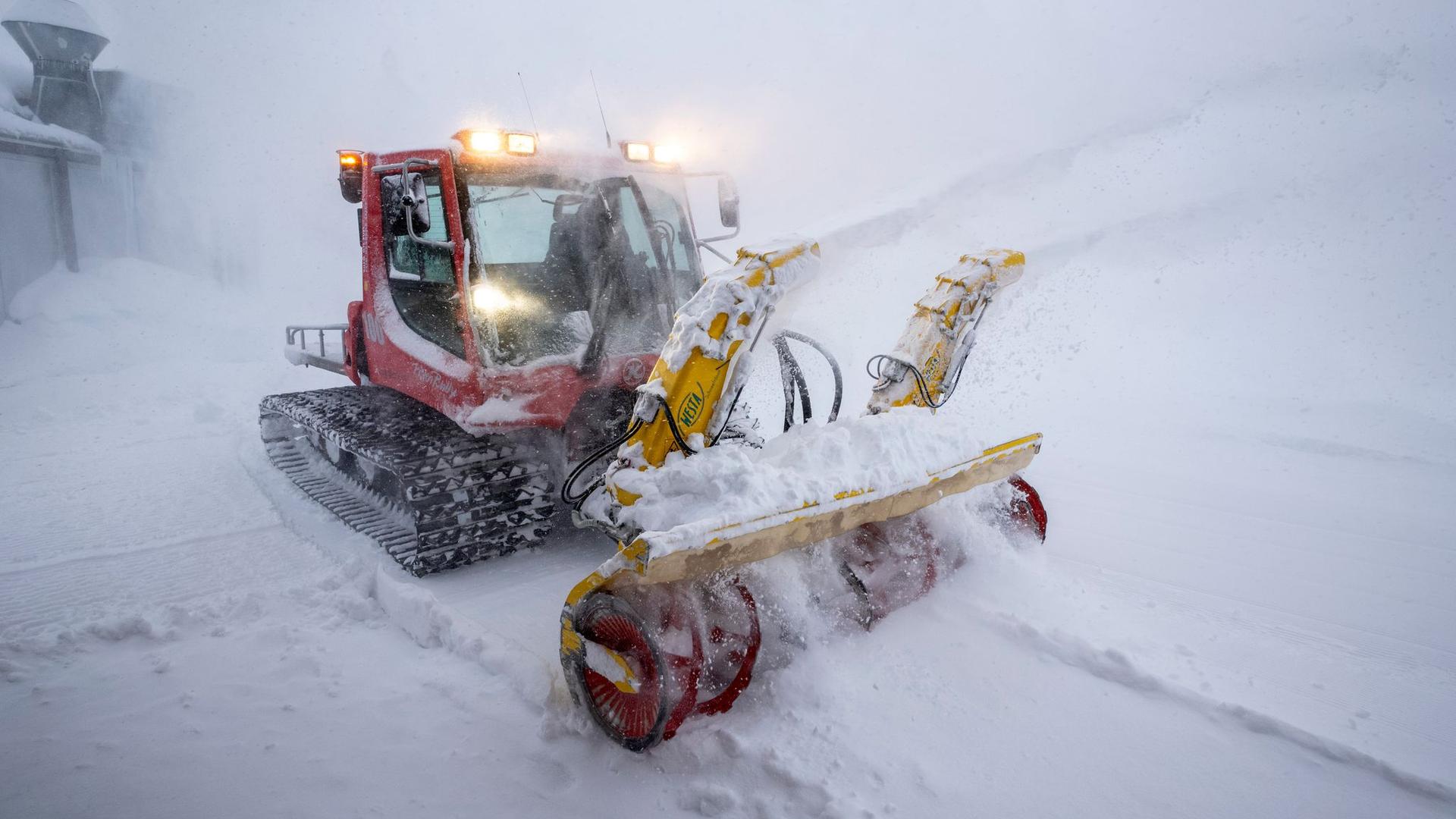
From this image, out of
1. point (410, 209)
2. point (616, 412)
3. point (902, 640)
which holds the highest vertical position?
point (410, 209)

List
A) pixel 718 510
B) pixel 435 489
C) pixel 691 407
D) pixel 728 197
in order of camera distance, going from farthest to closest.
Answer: pixel 728 197, pixel 435 489, pixel 691 407, pixel 718 510

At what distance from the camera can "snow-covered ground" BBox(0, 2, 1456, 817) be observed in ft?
7.61

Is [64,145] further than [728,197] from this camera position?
Yes

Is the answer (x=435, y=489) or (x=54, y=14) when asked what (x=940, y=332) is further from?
(x=54, y=14)

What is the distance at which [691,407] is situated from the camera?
111 inches

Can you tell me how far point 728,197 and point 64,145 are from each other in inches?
682

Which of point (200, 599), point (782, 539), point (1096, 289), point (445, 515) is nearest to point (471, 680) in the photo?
point (445, 515)

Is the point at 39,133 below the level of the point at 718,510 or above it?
above

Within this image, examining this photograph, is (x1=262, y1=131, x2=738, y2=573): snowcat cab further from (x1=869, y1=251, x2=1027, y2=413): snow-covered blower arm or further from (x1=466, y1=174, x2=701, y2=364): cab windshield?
(x1=869, y1=251, x2=1027, y2=413): snow-covered blower arm

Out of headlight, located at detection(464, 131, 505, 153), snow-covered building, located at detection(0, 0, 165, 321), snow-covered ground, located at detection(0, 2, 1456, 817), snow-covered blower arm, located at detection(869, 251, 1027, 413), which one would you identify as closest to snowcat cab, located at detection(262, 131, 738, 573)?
headlight, located at detection(464, 131, 505, 153)

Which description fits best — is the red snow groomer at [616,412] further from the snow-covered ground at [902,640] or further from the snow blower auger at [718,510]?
the snow-covered ground at [902,640]

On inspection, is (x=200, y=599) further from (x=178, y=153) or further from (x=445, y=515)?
(x=178, y=153)

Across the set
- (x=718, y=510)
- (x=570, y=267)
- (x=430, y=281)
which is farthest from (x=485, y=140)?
(x=718, y=510)

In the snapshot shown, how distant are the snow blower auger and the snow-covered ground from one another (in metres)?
0.16
